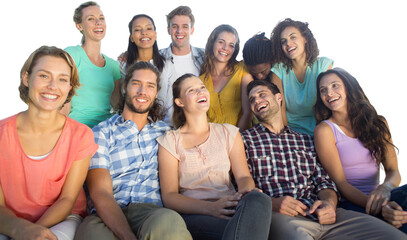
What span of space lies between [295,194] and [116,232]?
1137 millimetres

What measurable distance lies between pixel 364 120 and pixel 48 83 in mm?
2080

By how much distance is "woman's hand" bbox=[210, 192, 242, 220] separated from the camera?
181 centimetres

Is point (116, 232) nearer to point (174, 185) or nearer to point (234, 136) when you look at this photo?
point (174, 185)

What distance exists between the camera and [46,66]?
177 centimetres

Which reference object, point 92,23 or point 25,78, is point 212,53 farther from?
point 25,78

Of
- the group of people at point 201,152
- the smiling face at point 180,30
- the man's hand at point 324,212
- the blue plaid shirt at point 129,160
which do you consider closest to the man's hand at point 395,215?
the group of people at point 201,152

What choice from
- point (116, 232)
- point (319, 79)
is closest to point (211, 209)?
point (116, 232)

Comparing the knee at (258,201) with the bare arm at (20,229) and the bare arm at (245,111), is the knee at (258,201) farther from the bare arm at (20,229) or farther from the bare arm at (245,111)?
the bare arm at (245,111)

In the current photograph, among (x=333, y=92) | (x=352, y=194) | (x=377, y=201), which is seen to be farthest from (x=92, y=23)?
(x=377, y=201)

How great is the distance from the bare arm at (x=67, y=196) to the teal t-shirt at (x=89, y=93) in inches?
40.8

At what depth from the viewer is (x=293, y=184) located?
2.18m

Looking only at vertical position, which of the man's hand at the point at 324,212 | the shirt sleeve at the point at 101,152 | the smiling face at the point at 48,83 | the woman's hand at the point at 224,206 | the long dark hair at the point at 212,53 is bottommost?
the man's hand at the point at 324,212

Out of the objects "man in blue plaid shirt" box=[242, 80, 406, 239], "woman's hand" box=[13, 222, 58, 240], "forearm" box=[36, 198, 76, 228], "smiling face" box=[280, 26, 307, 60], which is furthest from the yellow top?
"woman's hand" box=[13, 222, 58, 240]

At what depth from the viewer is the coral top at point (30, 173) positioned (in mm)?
1718
